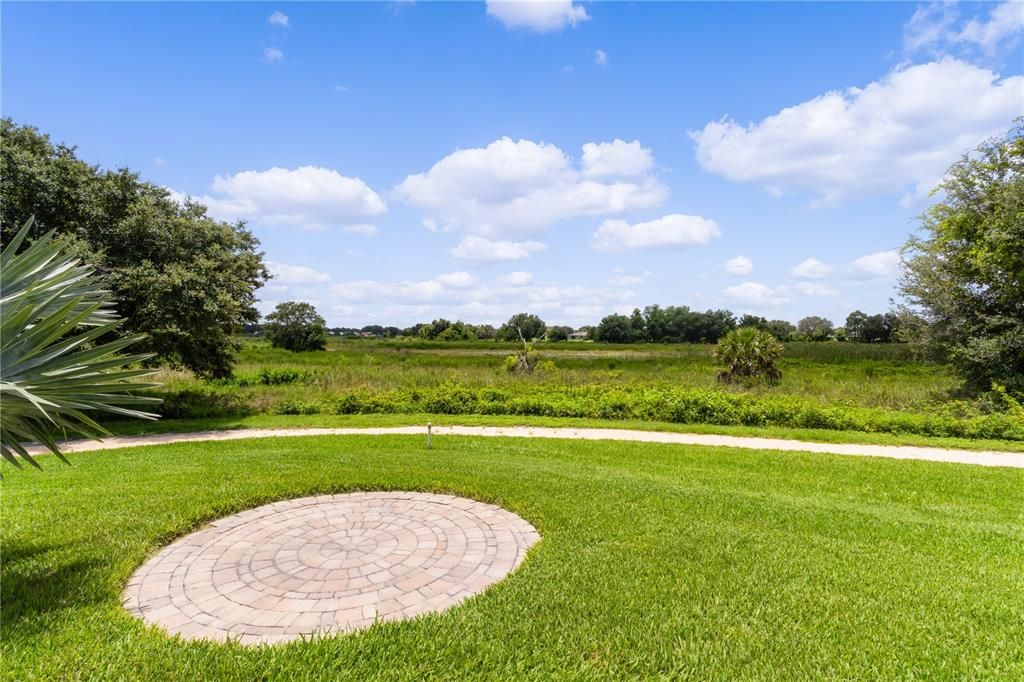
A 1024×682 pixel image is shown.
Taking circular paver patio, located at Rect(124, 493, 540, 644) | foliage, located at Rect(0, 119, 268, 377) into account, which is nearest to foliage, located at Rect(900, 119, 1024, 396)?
circular paver patio, located at Rect(124, 493, 540, 644)

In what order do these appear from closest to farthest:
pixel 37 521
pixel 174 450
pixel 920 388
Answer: pixel 37 521
pixel 174 450
pixel 920 388

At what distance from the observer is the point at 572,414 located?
1345 centimetres

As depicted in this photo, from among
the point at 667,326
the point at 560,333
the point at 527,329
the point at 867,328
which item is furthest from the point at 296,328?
the point at 867,328

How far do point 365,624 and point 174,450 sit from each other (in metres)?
8.03

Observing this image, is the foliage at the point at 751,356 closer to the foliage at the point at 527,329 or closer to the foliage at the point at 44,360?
the foliage at the point at 44,360

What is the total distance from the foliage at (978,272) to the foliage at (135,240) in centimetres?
2122

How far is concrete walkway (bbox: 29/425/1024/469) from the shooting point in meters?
9.09

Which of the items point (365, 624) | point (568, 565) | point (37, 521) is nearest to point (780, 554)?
point (568, 565)

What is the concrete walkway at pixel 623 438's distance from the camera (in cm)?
909

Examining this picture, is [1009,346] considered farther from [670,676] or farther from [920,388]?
[670,676]

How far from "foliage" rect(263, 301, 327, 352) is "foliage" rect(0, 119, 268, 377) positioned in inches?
1626

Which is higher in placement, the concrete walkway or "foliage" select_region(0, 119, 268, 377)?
"foliage" select_region(0, 119, 268, 377)

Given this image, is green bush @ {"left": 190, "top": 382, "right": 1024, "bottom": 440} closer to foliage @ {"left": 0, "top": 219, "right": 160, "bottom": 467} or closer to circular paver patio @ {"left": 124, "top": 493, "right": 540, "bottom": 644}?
circular paver patio @ {"left": 124, "top": 493, "right": 540, "bottom": 644}

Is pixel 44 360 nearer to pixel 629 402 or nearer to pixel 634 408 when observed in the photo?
pixel 634 408
